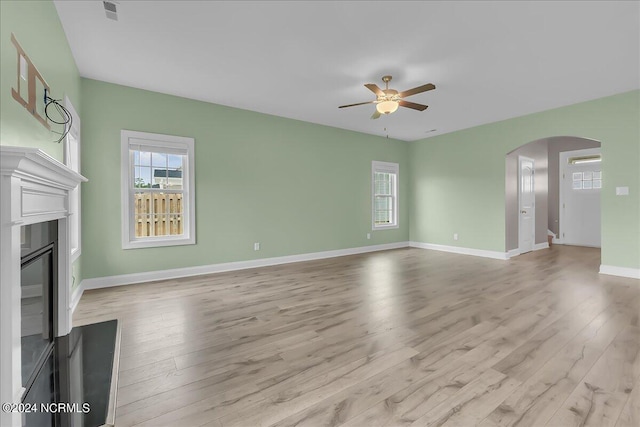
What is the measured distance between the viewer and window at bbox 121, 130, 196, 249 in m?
3.94

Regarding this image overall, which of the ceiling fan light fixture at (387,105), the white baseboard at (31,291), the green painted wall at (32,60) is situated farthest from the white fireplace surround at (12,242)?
the ceiling fan light fixture at (387,105)

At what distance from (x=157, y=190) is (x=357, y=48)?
10.9ft

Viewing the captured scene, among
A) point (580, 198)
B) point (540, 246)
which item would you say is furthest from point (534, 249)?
point (580, 198)

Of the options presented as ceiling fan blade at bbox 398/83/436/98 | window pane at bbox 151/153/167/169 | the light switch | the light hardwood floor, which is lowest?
the light hardwood floor

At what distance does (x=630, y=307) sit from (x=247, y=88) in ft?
16.9

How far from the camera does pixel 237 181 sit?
189 inches

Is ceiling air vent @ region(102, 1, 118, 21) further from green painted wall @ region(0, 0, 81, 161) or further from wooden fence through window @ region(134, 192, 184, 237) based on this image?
wooden fence through window @ region(134, 192, 184, 237)

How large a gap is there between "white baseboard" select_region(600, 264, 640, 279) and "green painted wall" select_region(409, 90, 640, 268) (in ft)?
0.19

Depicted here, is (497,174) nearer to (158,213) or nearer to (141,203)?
(158,213)

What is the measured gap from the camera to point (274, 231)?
5215 millimetres

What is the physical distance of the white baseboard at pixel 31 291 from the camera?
1.58 metres

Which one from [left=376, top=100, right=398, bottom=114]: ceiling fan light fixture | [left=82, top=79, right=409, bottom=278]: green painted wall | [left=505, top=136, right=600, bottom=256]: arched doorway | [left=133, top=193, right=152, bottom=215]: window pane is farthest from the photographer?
[left=505, top=136, right=600, bottom=256]: arched doorway

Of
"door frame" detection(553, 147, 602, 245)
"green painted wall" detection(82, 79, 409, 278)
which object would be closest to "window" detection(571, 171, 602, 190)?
"door frame" detection(553, 147, 602, 245)

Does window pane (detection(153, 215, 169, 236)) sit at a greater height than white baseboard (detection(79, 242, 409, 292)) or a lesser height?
greater
